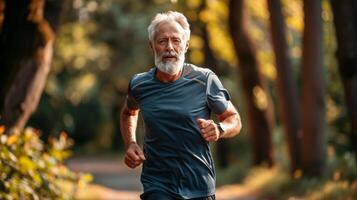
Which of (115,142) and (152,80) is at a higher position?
(115,142)

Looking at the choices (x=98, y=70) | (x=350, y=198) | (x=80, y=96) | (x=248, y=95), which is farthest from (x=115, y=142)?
(x=350, y=198)

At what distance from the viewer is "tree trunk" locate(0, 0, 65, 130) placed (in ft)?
33.1

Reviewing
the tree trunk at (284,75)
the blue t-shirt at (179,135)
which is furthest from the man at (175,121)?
the tree trunk at (284,75)

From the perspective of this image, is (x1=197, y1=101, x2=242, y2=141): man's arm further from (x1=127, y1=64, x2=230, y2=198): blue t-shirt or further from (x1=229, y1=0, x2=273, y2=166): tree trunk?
(x1=229, y1=0, x2=273, y2=166): tree trunk

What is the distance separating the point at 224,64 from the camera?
37750 mm

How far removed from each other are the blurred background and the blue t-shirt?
4.61 meters

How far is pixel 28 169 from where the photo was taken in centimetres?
1028

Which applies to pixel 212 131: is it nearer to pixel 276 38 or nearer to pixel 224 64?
pixel 276 38

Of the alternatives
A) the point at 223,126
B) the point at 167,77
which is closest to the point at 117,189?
the point at 167,77

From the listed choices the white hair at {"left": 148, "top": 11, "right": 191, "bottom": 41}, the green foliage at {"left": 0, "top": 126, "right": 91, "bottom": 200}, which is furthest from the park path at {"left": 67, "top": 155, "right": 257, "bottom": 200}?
the white hair at {"left": 148, "top": 11, "right": 191, "bottom": 41}

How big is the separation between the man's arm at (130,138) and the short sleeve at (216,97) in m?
0.56

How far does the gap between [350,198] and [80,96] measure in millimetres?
37318

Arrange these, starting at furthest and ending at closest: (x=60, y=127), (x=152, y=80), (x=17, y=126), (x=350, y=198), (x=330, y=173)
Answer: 1. (x=60, y=127)
2. (x=330, y=173)
3. (x=350, y=198)
4. (x=17, y=126)
5. (x=152, y=80)

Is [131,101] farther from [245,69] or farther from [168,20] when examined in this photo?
[245,69]
